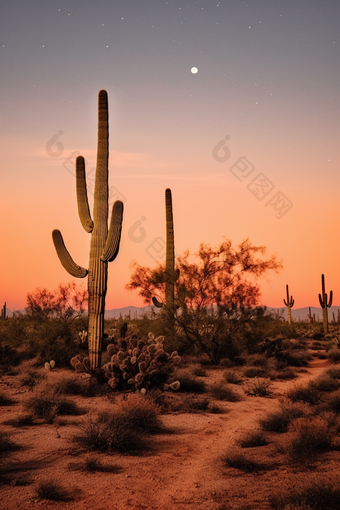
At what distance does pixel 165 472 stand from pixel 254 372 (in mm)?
11325

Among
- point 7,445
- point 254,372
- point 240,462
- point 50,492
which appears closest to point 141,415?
point 7,445

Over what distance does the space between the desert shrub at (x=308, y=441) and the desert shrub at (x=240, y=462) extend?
664mm

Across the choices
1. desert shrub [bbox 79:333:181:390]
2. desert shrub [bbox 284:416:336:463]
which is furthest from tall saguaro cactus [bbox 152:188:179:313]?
desert shrub [bbox 284:416:336:463]

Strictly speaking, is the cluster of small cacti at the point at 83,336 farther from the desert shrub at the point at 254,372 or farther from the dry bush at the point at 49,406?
the dry bush at the point at 49,406

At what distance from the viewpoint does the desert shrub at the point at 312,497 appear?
5570 mm

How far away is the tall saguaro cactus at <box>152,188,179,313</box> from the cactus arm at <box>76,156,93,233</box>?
268 inches

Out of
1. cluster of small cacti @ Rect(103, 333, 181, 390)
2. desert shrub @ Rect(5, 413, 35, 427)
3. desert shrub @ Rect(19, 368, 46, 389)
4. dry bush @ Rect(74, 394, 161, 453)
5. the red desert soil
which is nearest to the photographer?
the red desert soil

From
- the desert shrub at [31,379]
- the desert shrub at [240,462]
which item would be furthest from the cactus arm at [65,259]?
the desert shrub at [240,462]

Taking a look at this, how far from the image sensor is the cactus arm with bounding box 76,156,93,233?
1711 centimetres

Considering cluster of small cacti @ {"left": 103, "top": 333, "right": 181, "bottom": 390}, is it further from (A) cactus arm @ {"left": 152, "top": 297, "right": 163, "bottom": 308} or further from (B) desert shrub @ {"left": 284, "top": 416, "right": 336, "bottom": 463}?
(A) cactus arm @ {"left": 152, "top": 297, "right": 163, "bottom": 308}

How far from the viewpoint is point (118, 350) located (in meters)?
15.2

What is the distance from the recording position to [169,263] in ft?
77.3

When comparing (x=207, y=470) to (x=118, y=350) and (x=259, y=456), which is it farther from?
(x=118, y=350)

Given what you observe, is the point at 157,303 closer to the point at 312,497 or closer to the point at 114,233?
the point at 114,233
